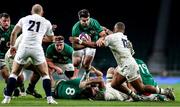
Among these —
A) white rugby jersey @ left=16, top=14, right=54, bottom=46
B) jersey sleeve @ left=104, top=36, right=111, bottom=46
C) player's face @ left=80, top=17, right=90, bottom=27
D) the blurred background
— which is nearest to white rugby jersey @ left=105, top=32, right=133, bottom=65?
jersey sleeve @ left=104, top=36, right=111, bottom=46

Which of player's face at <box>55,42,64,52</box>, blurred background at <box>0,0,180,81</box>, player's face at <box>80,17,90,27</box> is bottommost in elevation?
player's face at <box>55,42,64,52</box>

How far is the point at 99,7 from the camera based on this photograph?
35.0m

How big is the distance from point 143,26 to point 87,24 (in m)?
18.0

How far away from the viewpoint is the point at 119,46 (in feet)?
47.5

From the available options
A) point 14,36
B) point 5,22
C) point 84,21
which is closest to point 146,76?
point 84,21

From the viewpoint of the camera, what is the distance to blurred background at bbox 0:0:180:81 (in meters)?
31.7

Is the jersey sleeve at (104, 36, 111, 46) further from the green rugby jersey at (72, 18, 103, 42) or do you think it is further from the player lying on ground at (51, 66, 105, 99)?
the green rugby jersey at (72, 18, 103, 42)

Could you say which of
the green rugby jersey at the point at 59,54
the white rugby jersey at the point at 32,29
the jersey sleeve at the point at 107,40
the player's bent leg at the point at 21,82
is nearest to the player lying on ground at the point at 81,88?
the jersey sleeve at the point at 107,40

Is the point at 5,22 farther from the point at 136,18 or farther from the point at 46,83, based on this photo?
the point at 136,18

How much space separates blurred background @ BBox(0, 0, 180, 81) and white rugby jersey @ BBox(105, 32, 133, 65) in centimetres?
1651

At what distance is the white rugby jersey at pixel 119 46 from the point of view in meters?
14.4

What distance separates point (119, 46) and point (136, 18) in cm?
2037

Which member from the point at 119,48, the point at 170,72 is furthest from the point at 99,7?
the point at 119,48

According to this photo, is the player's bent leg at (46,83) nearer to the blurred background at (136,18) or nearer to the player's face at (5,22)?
the player's face at (5,22)
